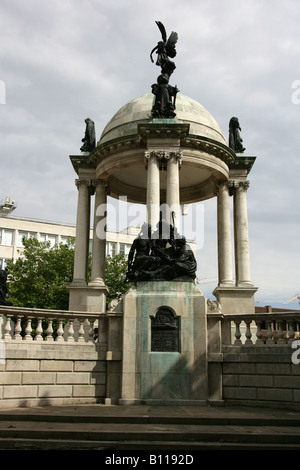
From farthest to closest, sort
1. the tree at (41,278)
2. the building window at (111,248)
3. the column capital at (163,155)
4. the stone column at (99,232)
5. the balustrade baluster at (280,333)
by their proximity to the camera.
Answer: the building window at (111,248) < the tree at (41,278) < the stone column at (99,232) < the column capital at (163,155) < the balustrade baluster at (280,333)

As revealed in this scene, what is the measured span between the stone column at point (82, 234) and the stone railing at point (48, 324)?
36.4 feet

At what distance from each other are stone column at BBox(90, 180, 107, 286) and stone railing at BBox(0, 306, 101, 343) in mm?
11325

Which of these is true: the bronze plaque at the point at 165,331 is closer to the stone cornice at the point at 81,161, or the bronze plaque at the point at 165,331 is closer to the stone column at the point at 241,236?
the stone column at the point at 241,236

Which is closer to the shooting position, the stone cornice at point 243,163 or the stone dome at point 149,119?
the stone dome at point 149,119

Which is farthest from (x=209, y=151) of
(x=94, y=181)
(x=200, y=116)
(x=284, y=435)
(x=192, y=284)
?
(x=284, y=435)

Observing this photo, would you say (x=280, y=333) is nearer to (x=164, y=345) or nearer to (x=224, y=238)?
(x=164, y=345)

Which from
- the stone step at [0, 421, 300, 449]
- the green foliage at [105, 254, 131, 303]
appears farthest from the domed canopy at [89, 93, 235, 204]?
the stone step at [0, 421, 300, 449]

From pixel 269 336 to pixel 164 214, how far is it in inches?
545

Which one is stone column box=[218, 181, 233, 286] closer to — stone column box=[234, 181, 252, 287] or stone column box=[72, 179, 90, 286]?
stone column box=[234, 181, 252, 287]

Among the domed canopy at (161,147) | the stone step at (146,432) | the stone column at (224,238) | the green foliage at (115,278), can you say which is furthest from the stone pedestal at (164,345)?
the green foliage at (115,278)

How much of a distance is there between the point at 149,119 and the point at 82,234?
814 centimetres

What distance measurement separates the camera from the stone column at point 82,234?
2958 centimetres
